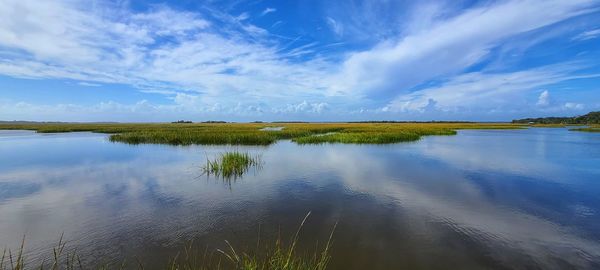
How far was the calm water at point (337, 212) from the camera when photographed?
6.25m

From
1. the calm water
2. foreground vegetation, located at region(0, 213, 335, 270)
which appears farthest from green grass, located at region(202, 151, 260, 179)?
foreground vegetation, located at region(0, 213, 335, 270)

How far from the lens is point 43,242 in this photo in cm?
667

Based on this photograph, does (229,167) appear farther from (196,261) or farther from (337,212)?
(196,261)

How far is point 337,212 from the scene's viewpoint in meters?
8.80

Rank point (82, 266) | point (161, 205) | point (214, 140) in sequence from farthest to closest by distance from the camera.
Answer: point (214, 140)
point (161, 205)
point (82, 266)

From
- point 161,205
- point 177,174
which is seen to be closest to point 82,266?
point 161,205

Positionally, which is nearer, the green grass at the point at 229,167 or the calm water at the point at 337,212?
the calm water at the point at 337,212

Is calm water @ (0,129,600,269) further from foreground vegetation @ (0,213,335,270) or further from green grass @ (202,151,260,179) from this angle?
green grass @ (202,151,260,179)

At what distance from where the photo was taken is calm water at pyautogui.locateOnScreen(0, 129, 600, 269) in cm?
625

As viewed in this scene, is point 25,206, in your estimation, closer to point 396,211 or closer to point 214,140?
point 396,211

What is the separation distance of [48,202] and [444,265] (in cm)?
1203

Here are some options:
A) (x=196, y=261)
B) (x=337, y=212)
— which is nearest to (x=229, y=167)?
(x=337, y=212)

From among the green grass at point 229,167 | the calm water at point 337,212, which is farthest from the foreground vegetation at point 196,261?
the green grass at point 229,167

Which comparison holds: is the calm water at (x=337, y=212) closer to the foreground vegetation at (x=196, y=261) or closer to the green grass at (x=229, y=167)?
the foreground vegetation at (x=196, y=261)
